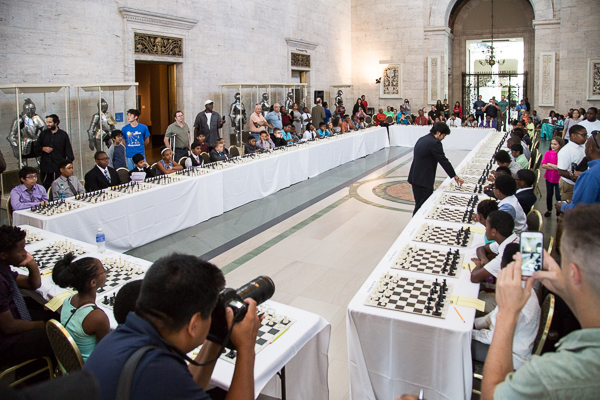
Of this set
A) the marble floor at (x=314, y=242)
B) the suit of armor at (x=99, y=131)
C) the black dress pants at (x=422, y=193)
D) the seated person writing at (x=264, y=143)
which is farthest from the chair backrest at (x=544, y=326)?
the suit of armor at (x=99, y=131)

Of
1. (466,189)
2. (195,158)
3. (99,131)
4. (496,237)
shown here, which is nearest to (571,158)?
(466,189)

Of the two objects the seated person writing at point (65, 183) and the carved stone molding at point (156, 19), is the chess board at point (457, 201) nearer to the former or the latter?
the seated person writing at point (65, 183)

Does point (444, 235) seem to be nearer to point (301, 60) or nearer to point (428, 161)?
point (428, 161)

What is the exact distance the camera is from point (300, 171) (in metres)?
9.60

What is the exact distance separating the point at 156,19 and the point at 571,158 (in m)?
8.55

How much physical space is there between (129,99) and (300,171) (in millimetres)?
3809

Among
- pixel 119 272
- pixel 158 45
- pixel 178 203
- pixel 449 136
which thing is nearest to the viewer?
pixel 119 272

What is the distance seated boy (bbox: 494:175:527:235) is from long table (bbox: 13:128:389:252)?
3896 millimetres

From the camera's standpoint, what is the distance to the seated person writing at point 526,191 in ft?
15.6

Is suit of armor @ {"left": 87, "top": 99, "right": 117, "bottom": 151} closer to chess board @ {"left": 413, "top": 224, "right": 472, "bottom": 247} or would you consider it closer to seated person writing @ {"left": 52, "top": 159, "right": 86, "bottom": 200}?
seated person writing @ {"left": 52, "top": 159, "right": 86, "bottom": 200}

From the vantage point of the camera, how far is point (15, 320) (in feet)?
9.29

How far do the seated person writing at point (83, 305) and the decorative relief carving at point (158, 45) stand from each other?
334 inches

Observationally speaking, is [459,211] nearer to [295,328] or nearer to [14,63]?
[295,328]

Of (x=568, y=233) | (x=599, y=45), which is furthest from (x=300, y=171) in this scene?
(x=599, y=45)
